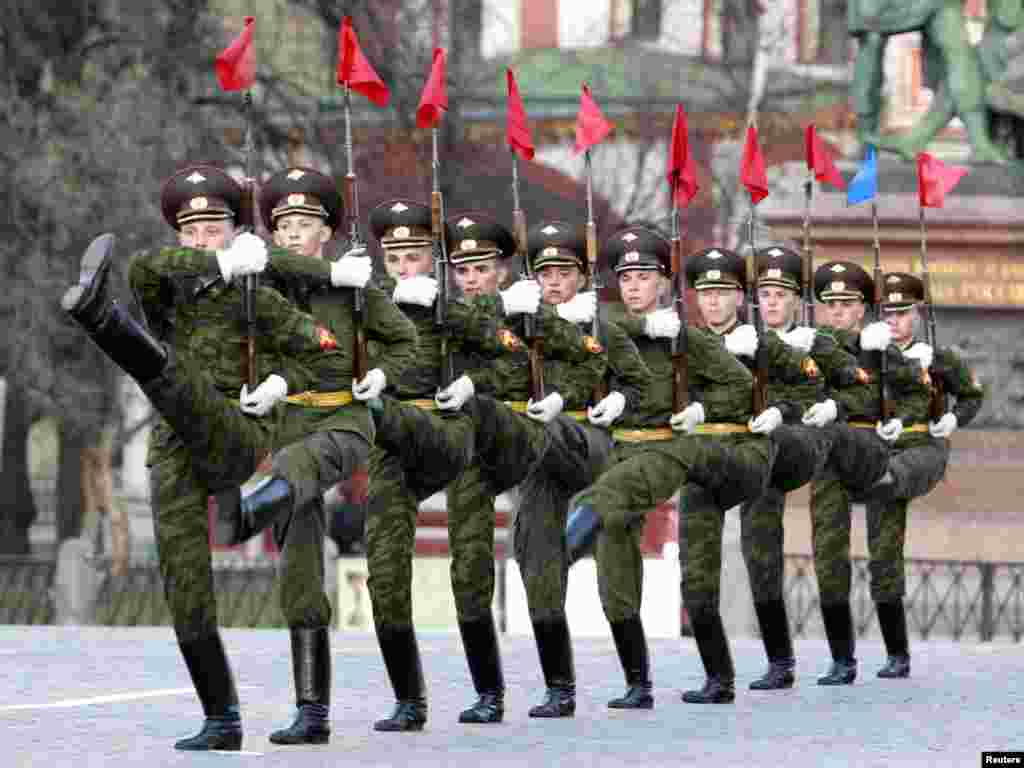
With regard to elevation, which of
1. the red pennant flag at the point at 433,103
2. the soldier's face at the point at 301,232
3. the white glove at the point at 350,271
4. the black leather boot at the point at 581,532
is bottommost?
the black leather boot at the point at 581,532

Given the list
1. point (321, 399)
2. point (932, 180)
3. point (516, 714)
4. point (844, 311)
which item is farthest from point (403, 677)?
point (932, 180)

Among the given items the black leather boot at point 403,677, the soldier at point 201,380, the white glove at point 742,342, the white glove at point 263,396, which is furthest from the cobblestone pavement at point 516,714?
the white glove at point 742,342

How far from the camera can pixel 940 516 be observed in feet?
78.0

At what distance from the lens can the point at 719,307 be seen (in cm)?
1439

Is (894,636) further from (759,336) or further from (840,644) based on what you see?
(759,336)

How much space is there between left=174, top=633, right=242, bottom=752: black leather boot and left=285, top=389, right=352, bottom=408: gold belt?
1.03 m

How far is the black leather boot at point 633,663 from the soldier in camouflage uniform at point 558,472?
31cm

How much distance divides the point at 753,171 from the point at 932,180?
10.9ft

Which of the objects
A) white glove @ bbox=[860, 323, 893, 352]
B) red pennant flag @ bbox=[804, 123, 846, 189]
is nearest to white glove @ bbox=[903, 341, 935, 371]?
white glove @ bbox=[860, 323, 893, 352]

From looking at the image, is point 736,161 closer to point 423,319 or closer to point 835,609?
point 835,609

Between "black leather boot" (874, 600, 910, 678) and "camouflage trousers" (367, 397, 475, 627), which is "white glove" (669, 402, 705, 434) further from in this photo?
"black leather boot" (874, 600, 910, 678)

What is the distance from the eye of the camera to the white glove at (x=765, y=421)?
1395cm

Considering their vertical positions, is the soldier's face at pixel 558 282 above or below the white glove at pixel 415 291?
below

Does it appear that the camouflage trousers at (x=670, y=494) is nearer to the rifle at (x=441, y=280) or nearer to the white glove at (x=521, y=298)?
the white glove at (x=521, y=298)
